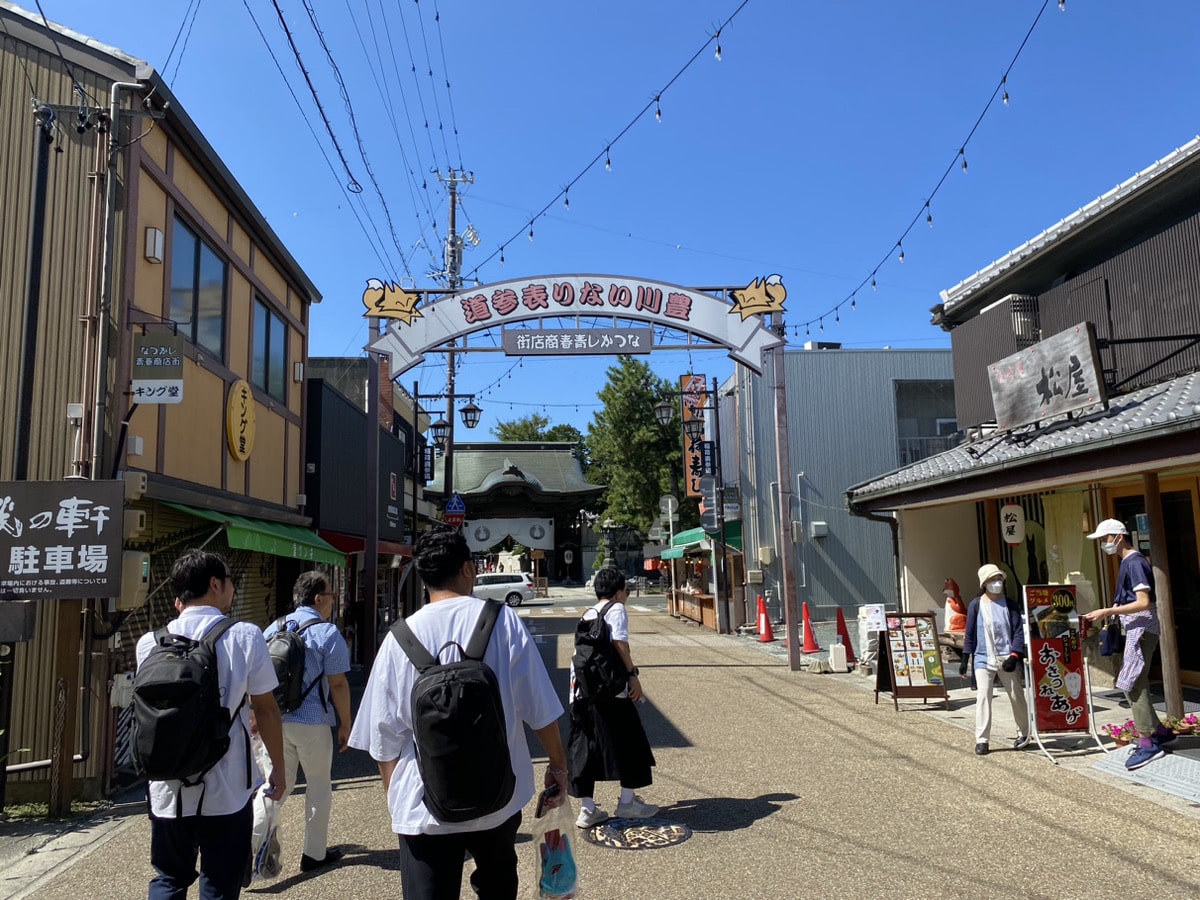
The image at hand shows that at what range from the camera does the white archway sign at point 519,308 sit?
44.1 feet

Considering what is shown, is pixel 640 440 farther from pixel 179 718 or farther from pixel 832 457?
pixel 179 718

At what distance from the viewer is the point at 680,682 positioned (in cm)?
1259

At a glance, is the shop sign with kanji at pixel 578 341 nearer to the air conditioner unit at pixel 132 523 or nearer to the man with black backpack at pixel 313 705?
the air conditioner unit at pixel 132 523

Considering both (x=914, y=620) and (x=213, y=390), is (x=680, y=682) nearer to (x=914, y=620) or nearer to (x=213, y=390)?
(x=914, y=620)

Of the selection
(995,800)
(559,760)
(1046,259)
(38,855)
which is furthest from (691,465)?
(559,760)

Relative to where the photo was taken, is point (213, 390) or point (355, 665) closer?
point (213, 390)

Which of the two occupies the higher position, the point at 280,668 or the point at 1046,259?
the point at 1046,259

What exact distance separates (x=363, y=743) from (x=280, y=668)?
2.09 m

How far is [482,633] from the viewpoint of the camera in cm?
288

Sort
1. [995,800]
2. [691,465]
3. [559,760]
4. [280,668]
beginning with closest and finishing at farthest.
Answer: [559,760]
[280,668]
[995,800]
[691,465]

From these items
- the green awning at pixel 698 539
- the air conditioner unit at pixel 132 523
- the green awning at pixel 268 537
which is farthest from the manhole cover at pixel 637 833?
the green awning at pixel 698 539

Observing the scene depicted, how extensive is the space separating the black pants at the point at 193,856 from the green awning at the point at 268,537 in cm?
553

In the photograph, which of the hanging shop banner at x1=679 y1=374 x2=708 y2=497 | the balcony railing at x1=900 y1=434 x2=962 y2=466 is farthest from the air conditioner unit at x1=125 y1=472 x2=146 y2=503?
the balcony railing at x1=900 y1=434 x2=962 y2=466

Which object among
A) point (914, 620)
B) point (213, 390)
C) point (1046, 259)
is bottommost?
point (914, 620)
